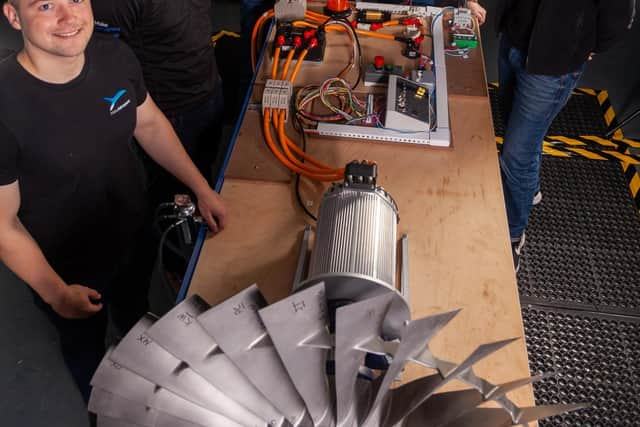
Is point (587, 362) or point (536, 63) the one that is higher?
point (536, 63)

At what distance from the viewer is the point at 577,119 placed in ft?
9.17

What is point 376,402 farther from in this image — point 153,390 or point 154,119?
point 154,119

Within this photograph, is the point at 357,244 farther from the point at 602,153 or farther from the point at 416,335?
the point at 602,153

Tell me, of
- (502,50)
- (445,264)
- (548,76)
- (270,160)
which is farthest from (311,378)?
(502,50)

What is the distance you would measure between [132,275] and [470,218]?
107 centimetres

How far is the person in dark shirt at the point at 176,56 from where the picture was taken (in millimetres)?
1477

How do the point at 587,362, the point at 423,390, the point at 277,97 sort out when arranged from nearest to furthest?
1. the point at 423,390
2. the point at 277,97
3. the point at 587,362

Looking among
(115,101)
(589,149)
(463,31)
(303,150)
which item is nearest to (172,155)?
(115,101)

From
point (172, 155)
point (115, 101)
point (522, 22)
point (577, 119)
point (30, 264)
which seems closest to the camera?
point (30, 264)

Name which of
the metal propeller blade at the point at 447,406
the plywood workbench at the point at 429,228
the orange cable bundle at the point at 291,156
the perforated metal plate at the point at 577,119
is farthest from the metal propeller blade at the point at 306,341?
the perforated metal plate at the point at 577,119

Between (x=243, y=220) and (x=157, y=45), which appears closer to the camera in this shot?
(x=243, y=220)

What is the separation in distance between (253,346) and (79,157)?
28.2 inches

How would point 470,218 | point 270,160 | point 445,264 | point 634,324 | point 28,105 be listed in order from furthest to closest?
1. point 634,324
2. point 270,160
3. point 470,218
4. point 445,264
5. point 28,105

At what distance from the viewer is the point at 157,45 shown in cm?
159
